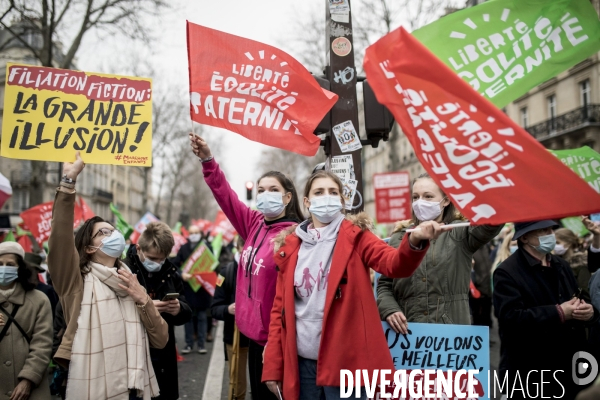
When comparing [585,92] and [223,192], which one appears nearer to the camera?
[223,192]

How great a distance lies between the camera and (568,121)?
33125 millimetres

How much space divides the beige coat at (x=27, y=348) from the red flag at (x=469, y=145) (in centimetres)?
A: 282

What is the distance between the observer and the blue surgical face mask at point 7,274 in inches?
156

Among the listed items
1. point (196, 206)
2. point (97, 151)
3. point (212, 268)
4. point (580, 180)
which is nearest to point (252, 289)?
point (97, 151)

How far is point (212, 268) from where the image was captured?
988cm

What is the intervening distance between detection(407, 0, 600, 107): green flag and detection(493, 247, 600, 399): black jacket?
48.8 inches

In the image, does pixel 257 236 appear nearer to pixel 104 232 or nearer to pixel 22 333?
pixel 104 232

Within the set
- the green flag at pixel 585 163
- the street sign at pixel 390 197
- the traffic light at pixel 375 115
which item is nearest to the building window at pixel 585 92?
the street sign at pixel 390 197

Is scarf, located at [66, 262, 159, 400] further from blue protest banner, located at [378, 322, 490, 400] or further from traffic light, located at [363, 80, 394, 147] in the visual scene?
traffic light, located at [363, 80, 394, 147]

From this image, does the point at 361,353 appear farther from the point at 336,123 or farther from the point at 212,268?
the point at 212,268

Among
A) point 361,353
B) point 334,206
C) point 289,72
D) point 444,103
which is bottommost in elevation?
point 361,353

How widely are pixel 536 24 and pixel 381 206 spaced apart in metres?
8.59

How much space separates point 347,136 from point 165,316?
86.1 inches

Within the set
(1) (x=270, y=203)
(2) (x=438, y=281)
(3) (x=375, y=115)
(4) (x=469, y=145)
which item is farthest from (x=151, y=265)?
(4) (x=469, y=145)
